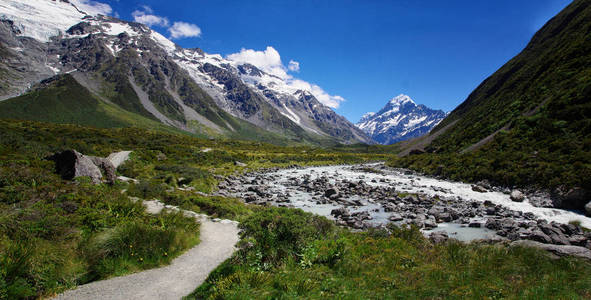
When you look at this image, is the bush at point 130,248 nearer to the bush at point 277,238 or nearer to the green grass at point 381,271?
the green grass at point 381,271

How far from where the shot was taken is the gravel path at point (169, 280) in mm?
6195

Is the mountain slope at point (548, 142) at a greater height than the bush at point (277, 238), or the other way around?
the mountain slope at point (548, 142)

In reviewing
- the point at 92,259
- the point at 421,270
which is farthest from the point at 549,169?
the point at 92,259

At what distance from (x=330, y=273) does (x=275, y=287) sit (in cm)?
184

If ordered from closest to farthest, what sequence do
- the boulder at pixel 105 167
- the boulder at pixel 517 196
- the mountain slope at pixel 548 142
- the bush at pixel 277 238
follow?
the bush at pixel 277 238
the boulder at pixel 105 167
the mountain slope at pixel 548 142
the boulder at pixel 517 196

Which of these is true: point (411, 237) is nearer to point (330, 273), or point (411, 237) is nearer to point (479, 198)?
point (330, 273)

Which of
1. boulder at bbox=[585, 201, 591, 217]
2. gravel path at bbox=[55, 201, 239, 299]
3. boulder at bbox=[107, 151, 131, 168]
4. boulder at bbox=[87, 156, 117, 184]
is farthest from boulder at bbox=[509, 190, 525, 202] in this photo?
boulder at bbox=[107, 151, 131, 168]

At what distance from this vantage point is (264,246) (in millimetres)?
8164

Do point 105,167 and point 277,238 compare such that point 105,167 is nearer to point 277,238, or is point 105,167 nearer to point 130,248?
point 130,248

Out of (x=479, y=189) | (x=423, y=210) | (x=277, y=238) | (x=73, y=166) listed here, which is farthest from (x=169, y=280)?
(x=479, y=189)

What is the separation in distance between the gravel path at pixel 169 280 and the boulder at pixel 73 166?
32.2ft

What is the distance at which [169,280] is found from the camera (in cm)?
702

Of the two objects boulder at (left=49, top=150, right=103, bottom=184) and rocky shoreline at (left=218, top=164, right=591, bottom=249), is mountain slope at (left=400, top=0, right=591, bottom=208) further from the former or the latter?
boulder at (left=49, top=150, right=103, bottom=184)

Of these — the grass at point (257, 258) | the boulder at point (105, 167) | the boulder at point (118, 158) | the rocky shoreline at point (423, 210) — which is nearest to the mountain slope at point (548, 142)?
the rocky shoreline at point (423, 210)
